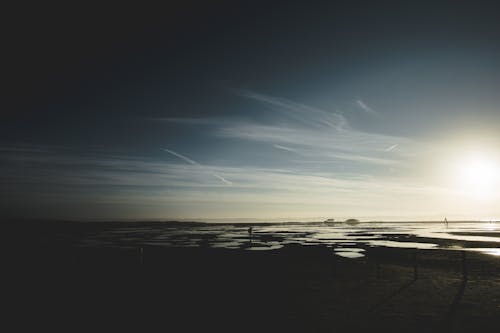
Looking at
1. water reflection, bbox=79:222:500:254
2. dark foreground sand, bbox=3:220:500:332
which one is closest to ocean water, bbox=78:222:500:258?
water reflection, bbox=79:222:500:254

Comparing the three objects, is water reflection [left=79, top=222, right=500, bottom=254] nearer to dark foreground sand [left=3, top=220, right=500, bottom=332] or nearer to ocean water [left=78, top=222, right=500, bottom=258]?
ocean water [left=78, top=222, right=500, bottom=258]

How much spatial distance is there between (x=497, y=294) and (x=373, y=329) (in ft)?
31.3

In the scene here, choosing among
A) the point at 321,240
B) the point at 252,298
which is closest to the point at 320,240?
the point at 321,240

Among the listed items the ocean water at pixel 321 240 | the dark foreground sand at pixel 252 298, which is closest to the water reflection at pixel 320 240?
the ocean water at pixel 321 240

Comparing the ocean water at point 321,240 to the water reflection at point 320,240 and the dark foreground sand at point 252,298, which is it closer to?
the water reflection at point 320,240

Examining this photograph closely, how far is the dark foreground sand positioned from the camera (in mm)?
12188

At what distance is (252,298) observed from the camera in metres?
16.5

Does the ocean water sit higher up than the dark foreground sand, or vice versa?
the dark foreground sand

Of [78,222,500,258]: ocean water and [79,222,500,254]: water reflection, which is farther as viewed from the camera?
[79,222,500,254]: water reflection

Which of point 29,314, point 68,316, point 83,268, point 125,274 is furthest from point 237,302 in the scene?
point 83,268

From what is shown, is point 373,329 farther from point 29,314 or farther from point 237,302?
point 29,314

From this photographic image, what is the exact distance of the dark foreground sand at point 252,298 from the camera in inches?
480

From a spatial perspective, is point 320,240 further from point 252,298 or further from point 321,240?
point 252,298

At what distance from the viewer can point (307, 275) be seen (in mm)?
22766
